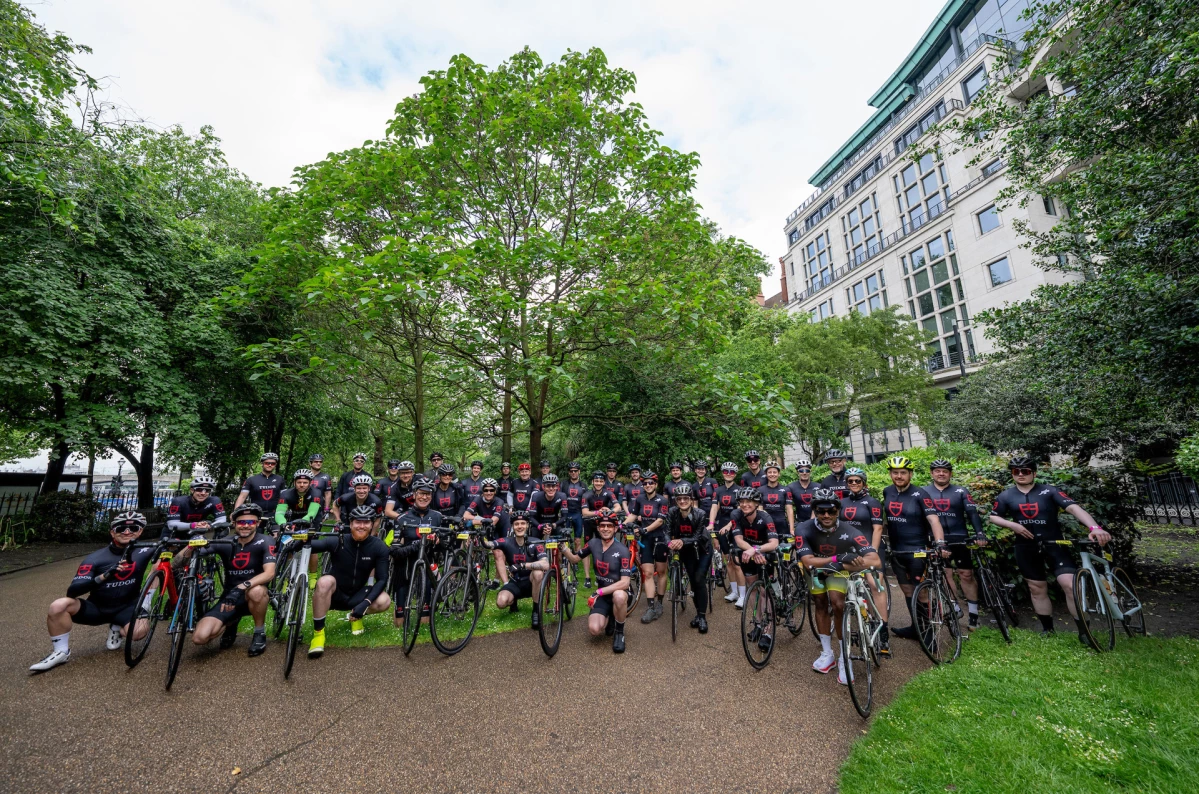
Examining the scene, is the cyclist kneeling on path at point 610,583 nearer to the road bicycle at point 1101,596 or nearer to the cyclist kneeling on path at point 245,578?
the cyclist kneeling on path at point 245,578

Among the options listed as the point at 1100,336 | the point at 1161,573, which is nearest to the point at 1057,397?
the point at 1100,336

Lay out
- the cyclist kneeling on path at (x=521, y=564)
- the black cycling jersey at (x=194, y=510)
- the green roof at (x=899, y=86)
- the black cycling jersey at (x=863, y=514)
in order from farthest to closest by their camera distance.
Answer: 1. the green roof at (x=899, y=86)
2. the black cycling jersey at (x=194, y=510)
3. the cyclist kneeling on path at (x=521, y=564)
4. the black cycling jersey at (x=863, y=514)

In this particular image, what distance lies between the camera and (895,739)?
394 cm

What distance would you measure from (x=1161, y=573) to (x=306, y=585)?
13595 millimetres

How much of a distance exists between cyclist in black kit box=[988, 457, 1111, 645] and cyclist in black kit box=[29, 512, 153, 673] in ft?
34.6

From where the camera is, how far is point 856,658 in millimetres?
4602

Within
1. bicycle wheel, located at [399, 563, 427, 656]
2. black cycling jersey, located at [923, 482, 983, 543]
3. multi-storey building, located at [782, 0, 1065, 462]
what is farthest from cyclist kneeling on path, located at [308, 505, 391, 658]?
multi-storey building, located at [782, 0, 1065, 462]

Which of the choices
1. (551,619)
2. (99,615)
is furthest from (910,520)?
(99,615)

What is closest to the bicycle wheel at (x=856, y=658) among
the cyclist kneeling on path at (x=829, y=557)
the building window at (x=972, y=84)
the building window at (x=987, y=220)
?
the cyclist kneeling on path at (x=829, y=557)

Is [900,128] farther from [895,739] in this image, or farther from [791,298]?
[895,739]

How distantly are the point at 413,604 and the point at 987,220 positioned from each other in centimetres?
4195

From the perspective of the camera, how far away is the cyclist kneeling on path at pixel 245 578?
5711mm

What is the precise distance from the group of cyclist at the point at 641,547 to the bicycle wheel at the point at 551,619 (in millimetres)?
200

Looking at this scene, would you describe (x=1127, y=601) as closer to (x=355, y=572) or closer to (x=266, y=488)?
(x=355, y=572)
